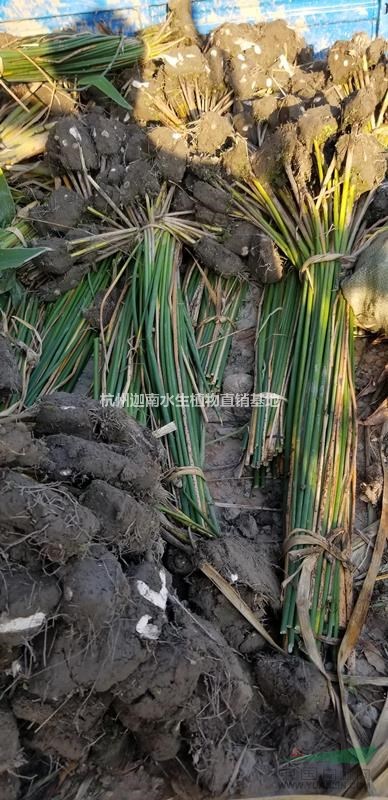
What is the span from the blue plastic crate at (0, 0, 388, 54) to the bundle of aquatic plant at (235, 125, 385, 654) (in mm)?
994

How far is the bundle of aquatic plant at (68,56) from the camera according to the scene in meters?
2.08

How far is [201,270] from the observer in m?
2.00

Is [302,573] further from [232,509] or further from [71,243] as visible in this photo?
[71,243]

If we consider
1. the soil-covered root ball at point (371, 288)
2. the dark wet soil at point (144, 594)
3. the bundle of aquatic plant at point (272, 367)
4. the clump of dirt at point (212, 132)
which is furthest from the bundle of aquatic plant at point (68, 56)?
the soil-covered root ball at point (371, 288)

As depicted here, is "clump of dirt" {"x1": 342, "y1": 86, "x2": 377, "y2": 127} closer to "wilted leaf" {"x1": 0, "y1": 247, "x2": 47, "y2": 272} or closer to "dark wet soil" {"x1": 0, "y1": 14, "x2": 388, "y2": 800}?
"dark wet soil" {"x1": 0, "y1": 14, "x2": 388, "y2": 800}

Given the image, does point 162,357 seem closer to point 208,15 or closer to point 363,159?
point 363,159

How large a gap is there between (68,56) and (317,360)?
1455 millimetres


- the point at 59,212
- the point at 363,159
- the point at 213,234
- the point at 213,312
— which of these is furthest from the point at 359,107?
the point at 59,212

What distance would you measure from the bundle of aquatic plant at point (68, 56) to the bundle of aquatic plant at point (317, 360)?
2.43ft

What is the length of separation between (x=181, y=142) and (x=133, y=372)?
2.83ft

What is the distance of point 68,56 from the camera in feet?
6.94

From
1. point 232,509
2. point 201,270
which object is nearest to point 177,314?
point 201,270

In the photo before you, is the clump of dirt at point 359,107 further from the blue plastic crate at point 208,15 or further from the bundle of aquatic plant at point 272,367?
the blue plastic crate at point 208,15

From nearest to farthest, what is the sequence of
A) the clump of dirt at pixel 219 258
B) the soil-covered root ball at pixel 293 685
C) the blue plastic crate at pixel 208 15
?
the soil-covered root ball at pixel 293 685, the clump of dirt at pixel 219 258, the blue plastic crate at pixel 208 15
